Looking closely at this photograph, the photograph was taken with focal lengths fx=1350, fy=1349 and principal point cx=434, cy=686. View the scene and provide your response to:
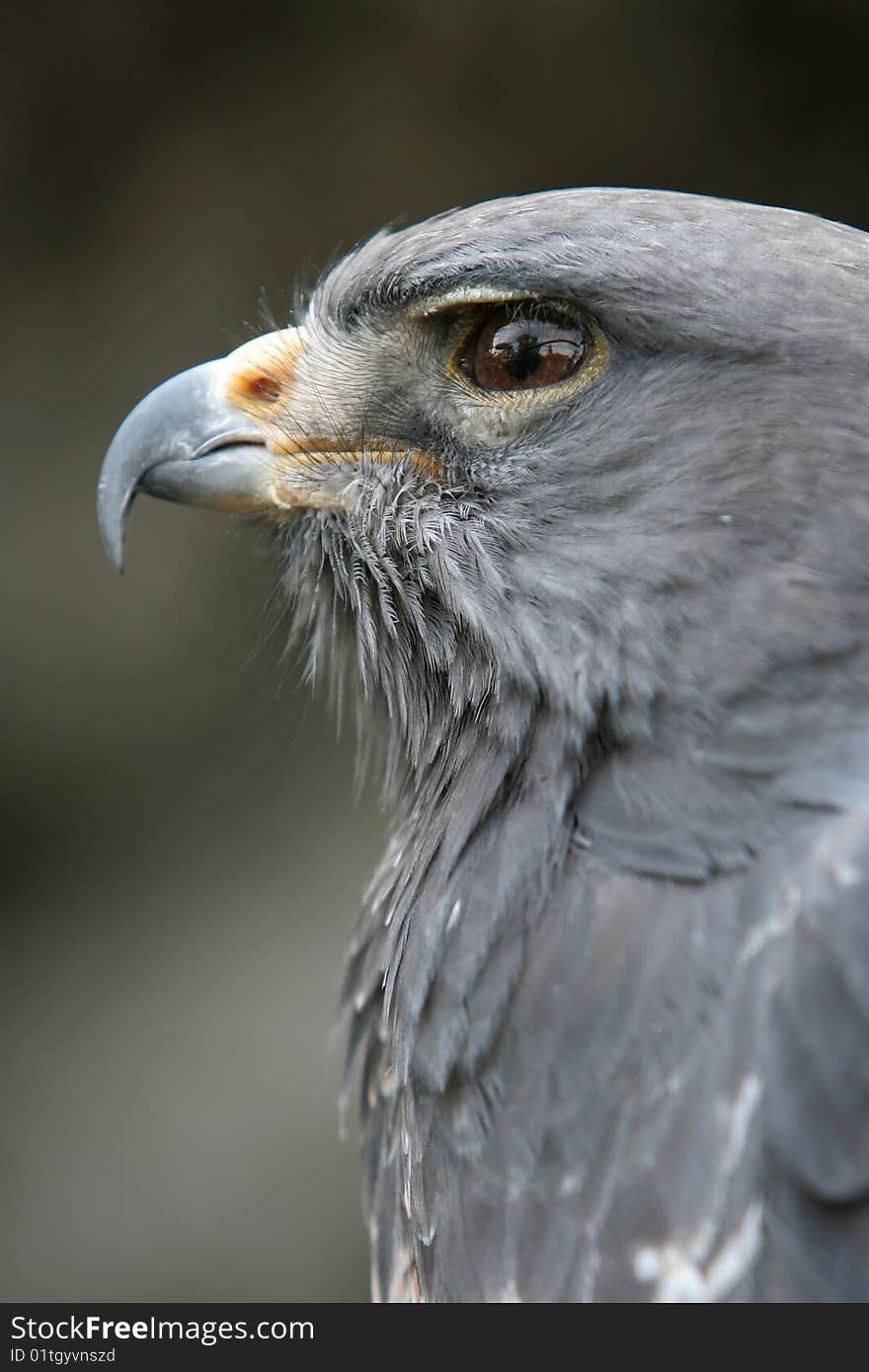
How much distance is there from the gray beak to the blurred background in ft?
7.81

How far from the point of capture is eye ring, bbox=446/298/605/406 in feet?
6.26

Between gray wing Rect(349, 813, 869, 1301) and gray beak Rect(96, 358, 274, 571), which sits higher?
gray beak Rect(96, 358, 274, 571)

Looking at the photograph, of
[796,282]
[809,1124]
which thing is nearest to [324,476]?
[796,282]

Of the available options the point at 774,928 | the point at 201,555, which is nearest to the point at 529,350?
the point at 774,928

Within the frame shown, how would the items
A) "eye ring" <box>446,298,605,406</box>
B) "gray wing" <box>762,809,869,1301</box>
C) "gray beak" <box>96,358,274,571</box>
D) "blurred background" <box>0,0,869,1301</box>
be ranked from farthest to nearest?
"blurred background" <box>0,0,869,1301</box> < "gray beak" <box>96,358,274,571</box> < "eye ring" <box>446,298,605,406</box> < "gray wing" <box>762,809,869,1301</box>

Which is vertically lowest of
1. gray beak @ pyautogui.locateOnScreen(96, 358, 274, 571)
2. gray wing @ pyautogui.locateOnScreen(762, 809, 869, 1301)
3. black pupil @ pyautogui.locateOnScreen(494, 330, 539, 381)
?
gray wing @ pyautogui.locateOnScreen(762, 809, 869, 1301)

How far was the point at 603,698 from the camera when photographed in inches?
69.3

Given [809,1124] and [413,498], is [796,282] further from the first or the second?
[809,1124]

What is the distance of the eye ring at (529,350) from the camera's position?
1.91m

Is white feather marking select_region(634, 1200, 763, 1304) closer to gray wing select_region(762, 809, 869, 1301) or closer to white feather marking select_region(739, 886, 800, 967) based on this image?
gray wing select_region(762, 809, 869, 1301)

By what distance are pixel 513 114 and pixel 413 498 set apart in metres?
3.14

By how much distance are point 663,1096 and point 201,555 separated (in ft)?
12.0

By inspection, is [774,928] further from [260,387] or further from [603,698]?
[260,387]

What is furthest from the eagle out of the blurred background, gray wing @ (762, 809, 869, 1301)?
the blurred background
